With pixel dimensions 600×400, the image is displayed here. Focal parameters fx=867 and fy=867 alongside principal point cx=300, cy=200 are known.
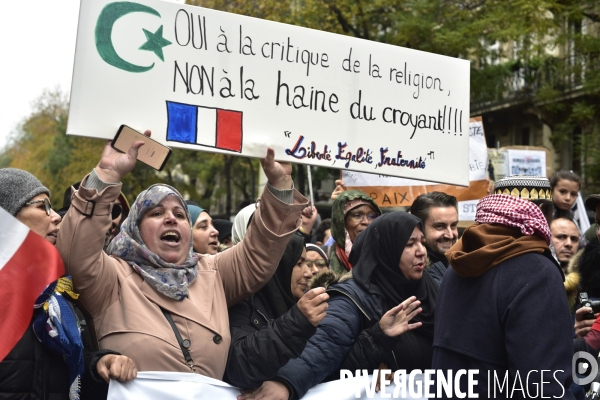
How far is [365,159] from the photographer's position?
4.40 meters

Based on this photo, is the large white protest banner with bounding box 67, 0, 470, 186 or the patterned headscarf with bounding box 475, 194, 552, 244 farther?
the large white protest banner with bounding box 67, 0, 470, 186

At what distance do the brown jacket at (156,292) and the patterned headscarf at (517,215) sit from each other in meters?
0.93

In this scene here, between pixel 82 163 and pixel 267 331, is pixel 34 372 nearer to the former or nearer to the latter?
pixel 267 331

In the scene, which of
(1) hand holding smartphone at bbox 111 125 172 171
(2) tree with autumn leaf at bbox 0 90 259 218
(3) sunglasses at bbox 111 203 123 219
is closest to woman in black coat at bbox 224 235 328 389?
(1) hand holding smartphone at bbox 111 125 172 171

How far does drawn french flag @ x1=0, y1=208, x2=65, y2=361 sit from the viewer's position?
318 centimetres

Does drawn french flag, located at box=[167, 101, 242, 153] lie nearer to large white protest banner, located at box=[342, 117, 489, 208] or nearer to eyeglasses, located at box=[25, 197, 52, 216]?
eyeglasses, located at box=[25, 197, 52, 216]

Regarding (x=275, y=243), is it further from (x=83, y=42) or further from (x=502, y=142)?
(x=502, y=142)

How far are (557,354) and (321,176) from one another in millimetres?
23069

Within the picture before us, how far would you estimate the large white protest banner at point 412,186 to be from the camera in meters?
8.24

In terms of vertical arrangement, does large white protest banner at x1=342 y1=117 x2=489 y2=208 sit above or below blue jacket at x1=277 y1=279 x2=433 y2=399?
above

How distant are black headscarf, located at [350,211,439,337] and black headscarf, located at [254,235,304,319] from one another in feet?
1.09

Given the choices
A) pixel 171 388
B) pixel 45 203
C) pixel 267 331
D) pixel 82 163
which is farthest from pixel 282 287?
pixel 82 163

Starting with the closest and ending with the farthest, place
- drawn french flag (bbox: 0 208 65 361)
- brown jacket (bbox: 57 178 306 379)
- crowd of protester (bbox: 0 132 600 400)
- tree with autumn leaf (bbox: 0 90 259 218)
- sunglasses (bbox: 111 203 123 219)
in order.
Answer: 1. drawn french flag (bbox: 0 208 65 361)
2. crowd of protester (bbox: 0 132 600 400)
3. brown jacket (bbox: 57 178 306 379)
4. sunglasses (bbox: 111 203 123 219)
5. tree with autumn leaf (bbox: 0 90 259 218)

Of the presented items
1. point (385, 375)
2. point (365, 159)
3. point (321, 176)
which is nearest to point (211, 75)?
point (365, 159)
